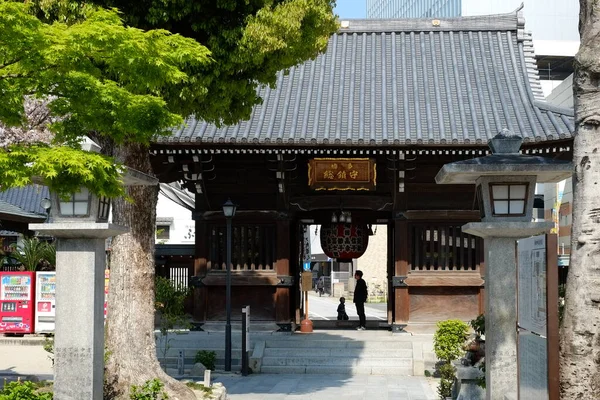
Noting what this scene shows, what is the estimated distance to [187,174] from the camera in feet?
66.6

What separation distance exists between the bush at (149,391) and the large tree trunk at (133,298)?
1.28ft

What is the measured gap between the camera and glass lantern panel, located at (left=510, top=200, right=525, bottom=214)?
955 cm

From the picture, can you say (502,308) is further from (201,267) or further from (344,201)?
(201,267)

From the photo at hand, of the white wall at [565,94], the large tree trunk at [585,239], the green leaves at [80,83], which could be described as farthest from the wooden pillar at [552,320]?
the white wall at [565,94]

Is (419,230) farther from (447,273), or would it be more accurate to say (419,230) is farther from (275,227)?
(275,227)

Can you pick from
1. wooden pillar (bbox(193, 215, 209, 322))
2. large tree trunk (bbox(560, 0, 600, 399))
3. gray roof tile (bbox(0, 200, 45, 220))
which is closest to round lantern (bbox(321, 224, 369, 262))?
wooden pillar (bbox(193, 215, 209, 322))

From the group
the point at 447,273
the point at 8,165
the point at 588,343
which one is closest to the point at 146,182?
the point at 8,165

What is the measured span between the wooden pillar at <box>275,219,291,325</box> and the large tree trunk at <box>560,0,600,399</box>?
1242 centimetres

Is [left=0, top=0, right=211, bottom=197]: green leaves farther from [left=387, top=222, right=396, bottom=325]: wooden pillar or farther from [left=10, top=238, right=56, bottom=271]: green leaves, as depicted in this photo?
[left=10, top=238, right=56, bottom=271]: green leaves

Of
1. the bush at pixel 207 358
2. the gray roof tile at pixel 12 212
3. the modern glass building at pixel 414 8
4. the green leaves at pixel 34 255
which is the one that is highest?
the modern glass building at pixel 414 8

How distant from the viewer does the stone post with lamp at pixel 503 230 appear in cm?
941

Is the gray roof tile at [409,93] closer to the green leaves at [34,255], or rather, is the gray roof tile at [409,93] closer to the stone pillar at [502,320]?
the stone pillar at [502,320]

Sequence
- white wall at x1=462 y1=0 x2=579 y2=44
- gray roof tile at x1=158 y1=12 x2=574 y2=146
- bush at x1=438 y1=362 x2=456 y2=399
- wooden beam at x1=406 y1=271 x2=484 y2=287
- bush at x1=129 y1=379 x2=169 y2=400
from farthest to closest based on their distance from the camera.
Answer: white wall at x1=462 y1=0 x2=579 y2=44 → wooden beam at x1=406 y1=271 x2=484 y2=287 → gray roof tile at x1=158 y1=12 x2=574 y2=146 → bush at x1=438 y1=362 x2=456 y2=399 → bush at x1=129 y1=379 x2=169 y2=400

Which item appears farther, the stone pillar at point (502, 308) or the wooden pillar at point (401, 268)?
the wooden pillar at point (401, 268)
